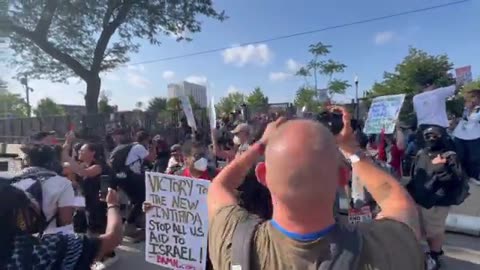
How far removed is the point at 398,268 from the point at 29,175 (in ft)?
10.3

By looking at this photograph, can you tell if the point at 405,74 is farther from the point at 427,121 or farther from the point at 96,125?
the point at 427,121

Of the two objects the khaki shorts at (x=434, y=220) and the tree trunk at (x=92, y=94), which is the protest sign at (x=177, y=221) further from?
the tree trunk at (x=92, y=94)

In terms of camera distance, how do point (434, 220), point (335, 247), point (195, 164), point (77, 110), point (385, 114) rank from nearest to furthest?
point (335, 247)
point (195, 164)
point (434, 220)
point (385, 114)
point (77, 110)

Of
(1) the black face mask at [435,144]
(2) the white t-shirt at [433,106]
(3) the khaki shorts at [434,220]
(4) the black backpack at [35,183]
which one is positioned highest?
(2) the white t-shirt at [433,106]

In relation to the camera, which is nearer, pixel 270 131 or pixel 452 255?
pixel 270 131

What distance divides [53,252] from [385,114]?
5.77 metres

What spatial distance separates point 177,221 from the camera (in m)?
3.95

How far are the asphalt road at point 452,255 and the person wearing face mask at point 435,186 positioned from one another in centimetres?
32

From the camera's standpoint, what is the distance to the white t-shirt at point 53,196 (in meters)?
3.57

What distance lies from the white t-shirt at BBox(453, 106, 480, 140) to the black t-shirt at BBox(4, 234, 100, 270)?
6.23m

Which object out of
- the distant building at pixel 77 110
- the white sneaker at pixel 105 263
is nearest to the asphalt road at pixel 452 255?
the white sneaker at pixel 105 263

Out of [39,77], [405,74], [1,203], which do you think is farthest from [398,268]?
[405,74]

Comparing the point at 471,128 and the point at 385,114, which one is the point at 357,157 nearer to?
the point at 385,114

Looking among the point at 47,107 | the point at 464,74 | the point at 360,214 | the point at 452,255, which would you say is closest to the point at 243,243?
the point at 360,214
